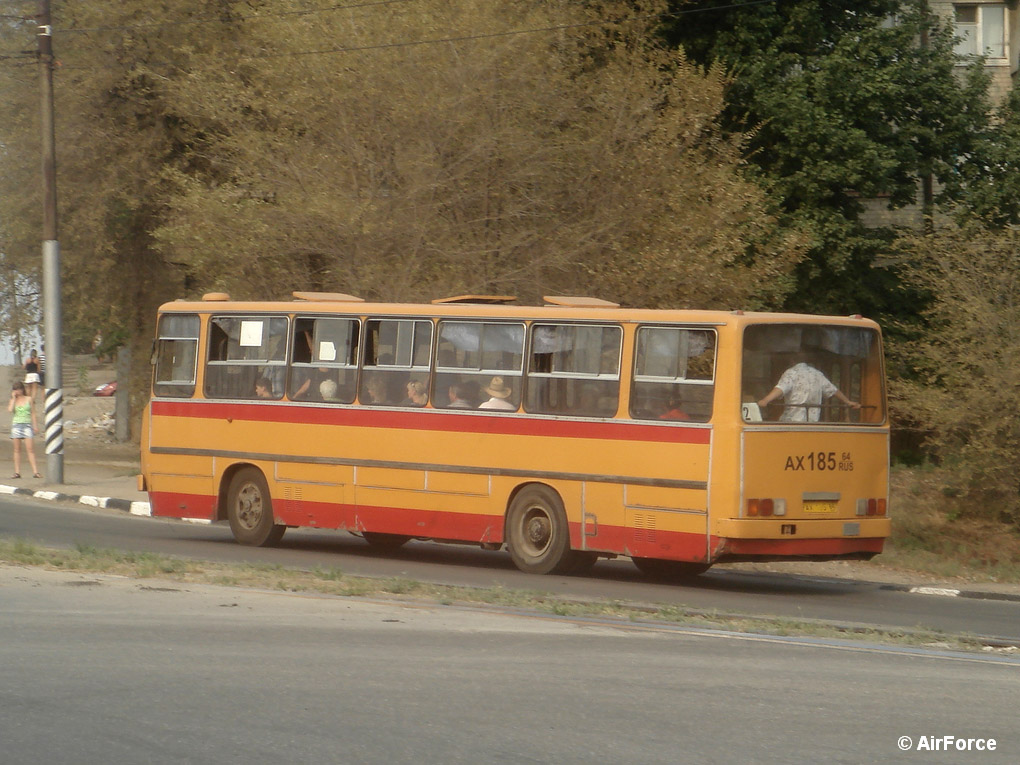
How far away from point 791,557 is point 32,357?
22.0 meters

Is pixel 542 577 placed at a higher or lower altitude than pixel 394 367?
lower

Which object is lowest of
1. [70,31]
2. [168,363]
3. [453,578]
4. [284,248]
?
[453,578]

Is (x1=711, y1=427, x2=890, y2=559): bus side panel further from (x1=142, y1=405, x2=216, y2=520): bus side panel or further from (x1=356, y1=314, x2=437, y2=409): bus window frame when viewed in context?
(x1=142, y1=405, x2=216, y2=520): bus side panel

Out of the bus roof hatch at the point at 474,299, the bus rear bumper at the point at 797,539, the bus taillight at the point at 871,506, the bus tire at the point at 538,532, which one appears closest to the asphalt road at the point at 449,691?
the bus rear bumper at the point at 797,539

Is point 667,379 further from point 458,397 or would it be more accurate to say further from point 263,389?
point 263,389

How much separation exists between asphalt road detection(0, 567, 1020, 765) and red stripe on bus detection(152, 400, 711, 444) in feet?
12.9

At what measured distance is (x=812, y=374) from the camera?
14.2m

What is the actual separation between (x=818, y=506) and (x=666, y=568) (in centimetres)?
258

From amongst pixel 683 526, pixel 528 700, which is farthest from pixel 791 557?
pixel 528 700

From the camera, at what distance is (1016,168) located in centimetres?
3036

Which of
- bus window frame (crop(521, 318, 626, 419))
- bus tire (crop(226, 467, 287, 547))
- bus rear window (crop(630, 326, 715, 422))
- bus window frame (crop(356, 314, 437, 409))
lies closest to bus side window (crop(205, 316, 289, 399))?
bus tire (crop(226, 467, 287, 547))

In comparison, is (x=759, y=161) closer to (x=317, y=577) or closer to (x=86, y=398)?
(x=317, y=577)

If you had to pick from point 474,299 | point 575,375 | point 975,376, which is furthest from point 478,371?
point 975,376

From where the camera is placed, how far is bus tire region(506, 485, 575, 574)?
49.3 feet
